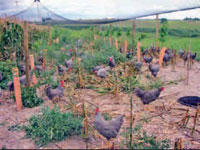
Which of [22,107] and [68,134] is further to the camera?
[22,107]

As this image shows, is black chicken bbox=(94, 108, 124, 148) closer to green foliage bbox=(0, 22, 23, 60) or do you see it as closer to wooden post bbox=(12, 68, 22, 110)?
wooden post bbox=(12, 68, 22, 110)

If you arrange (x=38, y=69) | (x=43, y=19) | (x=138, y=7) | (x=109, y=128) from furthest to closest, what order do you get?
(x=43, y=19)
(x=38, y=69)
(x=138, y=7)
(x=109, y=128)

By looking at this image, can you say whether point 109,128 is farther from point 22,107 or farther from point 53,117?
point 22,107

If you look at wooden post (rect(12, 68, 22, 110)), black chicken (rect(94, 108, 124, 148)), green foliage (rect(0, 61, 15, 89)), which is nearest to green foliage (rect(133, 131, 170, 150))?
black chicken (rect(94, 108, 124, 148))

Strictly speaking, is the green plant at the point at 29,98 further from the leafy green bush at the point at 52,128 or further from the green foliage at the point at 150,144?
the green foliage at the point at 150,144

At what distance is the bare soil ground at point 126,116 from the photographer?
174 inches

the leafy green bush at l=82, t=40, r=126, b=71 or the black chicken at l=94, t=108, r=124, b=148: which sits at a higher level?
the leafy green bush at l=82, t=40, r=126, b=71

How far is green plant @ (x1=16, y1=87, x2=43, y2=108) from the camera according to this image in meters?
6.22

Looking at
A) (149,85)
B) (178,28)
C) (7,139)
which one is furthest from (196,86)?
(178,28)

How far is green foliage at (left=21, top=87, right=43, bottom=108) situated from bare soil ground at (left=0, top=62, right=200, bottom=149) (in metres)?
0.16

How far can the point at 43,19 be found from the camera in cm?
1334

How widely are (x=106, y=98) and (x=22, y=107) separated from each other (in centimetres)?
232

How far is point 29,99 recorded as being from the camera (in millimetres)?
6242

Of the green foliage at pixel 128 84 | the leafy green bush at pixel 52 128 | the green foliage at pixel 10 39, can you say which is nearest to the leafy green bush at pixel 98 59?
the green foliage at pixel 128 84
